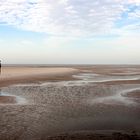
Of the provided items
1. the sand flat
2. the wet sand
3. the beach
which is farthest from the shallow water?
the sand flat

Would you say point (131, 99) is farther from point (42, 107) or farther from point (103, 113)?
point (42, 107)

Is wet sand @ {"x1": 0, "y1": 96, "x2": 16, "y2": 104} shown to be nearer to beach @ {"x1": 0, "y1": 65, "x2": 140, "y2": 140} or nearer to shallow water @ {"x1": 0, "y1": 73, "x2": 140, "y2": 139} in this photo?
beach @ {"x1": 0, "y1": 65, "x2": 140, "y2": 140}

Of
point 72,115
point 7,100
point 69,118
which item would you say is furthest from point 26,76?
point 69,118

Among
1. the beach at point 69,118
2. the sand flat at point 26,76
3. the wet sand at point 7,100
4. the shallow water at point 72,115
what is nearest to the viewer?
the beach at point 69,118

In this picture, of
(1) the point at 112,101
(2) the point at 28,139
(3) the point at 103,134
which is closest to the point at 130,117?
(3) the point at 103,134

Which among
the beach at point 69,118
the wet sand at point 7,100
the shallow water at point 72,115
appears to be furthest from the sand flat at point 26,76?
the shallow water at point 72,115

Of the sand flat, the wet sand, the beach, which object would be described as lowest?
the beach

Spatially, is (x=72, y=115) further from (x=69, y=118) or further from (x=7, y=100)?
(x=7, y=100)

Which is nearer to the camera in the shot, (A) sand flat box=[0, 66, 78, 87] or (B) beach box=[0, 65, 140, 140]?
(B) beach box=[0, 65, 140, 140]

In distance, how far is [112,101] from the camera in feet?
64.2

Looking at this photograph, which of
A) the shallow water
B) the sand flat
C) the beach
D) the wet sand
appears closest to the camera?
the beach

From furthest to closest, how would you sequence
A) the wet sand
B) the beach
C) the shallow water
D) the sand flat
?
the sand flat
the wet sand
the shallow water
the beach

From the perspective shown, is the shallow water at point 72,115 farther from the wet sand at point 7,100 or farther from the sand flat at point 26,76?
the sand flat at point 26,76

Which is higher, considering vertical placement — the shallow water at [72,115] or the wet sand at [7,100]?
the wet sand at [7,100]
